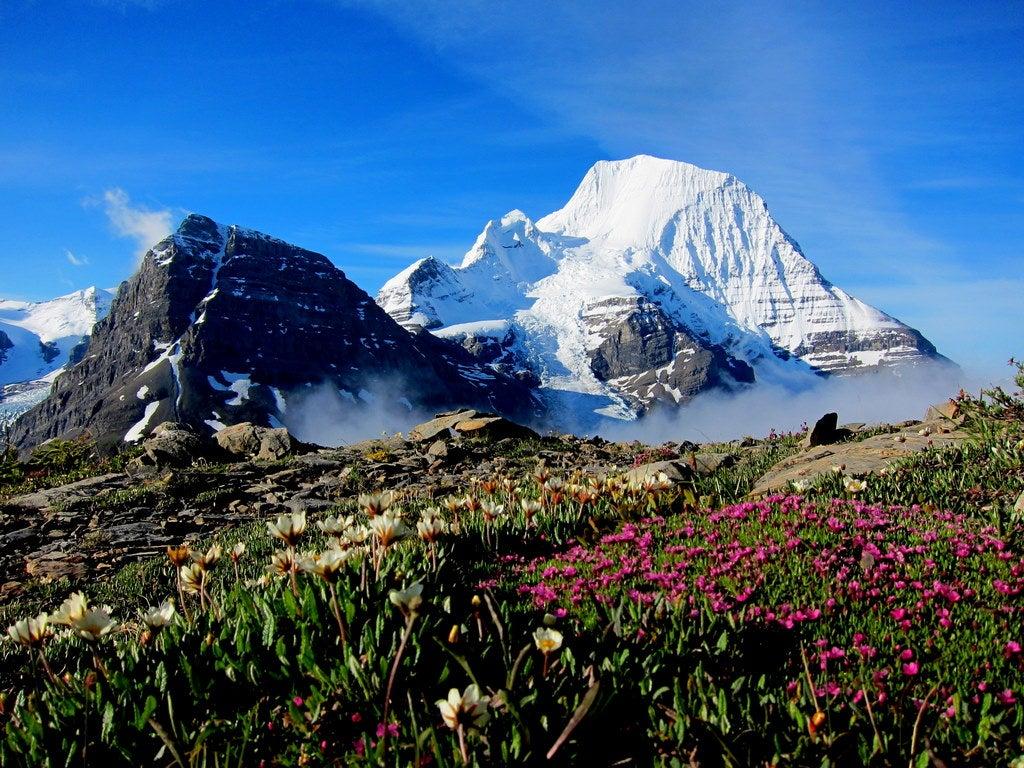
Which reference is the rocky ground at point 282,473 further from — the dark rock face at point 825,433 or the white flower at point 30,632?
the white flower at point 30,632

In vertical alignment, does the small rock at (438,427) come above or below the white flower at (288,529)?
above

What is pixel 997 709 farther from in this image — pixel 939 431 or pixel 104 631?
pixel 939 431

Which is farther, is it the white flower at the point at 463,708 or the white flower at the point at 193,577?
the white flower at the point at 193,577

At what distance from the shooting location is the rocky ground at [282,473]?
28.1ft

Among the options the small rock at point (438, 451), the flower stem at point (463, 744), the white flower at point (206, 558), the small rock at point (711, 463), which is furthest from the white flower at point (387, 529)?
the small rock at point (438, 451)

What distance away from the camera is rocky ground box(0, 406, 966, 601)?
28.1 ft

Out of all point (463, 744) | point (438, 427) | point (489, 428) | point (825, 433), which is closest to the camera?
point (463, 744)

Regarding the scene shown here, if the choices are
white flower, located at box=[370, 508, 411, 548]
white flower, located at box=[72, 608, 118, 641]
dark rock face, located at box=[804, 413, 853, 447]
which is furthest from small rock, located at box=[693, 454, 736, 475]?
white flower, located at box=[72, 608, 118, 641]

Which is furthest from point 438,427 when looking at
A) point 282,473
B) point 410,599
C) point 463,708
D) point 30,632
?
point 463,708

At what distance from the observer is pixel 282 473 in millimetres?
13164

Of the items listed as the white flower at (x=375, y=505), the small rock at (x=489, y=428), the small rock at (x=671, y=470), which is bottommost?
the small rock at (x=671, y=470)

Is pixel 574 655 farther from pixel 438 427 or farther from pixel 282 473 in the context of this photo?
pixel 438 427

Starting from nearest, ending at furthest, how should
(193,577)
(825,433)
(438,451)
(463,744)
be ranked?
(463,744), (193,577), (825,433), (438,451)

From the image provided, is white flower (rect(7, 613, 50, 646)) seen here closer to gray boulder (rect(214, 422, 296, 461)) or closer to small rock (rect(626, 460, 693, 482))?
small rock (rect(626, 460, 693, 482))
